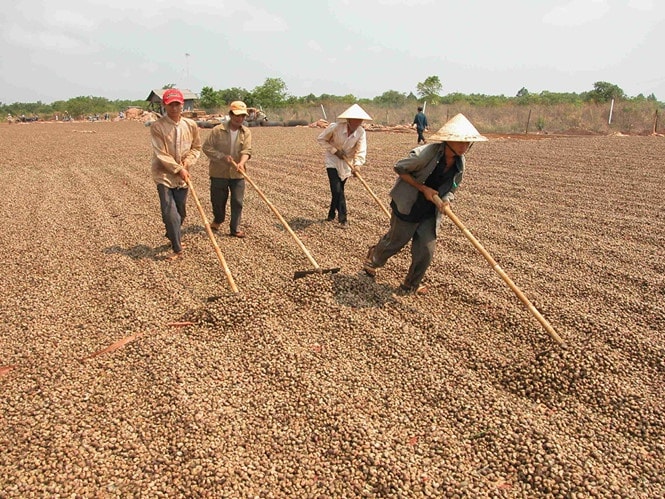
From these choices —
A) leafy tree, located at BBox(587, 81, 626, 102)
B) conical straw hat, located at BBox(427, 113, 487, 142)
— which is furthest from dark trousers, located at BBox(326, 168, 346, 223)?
leafy tree, located at BBox(587, 81, 626, 102)

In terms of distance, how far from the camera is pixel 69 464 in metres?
2.34

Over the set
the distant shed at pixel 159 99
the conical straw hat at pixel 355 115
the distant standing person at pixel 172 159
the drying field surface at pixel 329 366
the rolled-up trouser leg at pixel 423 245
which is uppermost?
the distant shed at pixel 159 99

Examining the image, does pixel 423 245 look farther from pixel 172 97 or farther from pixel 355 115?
pixel 172 97

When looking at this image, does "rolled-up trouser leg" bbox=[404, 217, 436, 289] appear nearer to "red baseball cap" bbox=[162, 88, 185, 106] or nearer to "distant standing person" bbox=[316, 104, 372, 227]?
"distant standing person" bbox=[316, 104, 372, 227]

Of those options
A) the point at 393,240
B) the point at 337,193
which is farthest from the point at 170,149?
the point at 393,240

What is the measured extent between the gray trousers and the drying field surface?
0.84ft

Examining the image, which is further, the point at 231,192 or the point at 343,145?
the point at 343,145

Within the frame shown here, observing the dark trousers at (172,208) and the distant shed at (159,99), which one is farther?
the distant shed at (159,99)

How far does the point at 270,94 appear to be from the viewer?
41156 mm

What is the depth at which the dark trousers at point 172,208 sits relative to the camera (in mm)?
4797

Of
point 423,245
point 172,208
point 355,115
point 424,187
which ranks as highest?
point 355,115

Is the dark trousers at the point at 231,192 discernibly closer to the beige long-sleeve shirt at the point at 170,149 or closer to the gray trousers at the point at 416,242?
the beige long-sleeve shirt at the point at 170,149

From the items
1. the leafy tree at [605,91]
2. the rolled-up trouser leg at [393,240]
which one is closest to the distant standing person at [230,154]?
the rolled-up trouser leg at [393,240]

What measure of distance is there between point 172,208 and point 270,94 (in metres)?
38.8
